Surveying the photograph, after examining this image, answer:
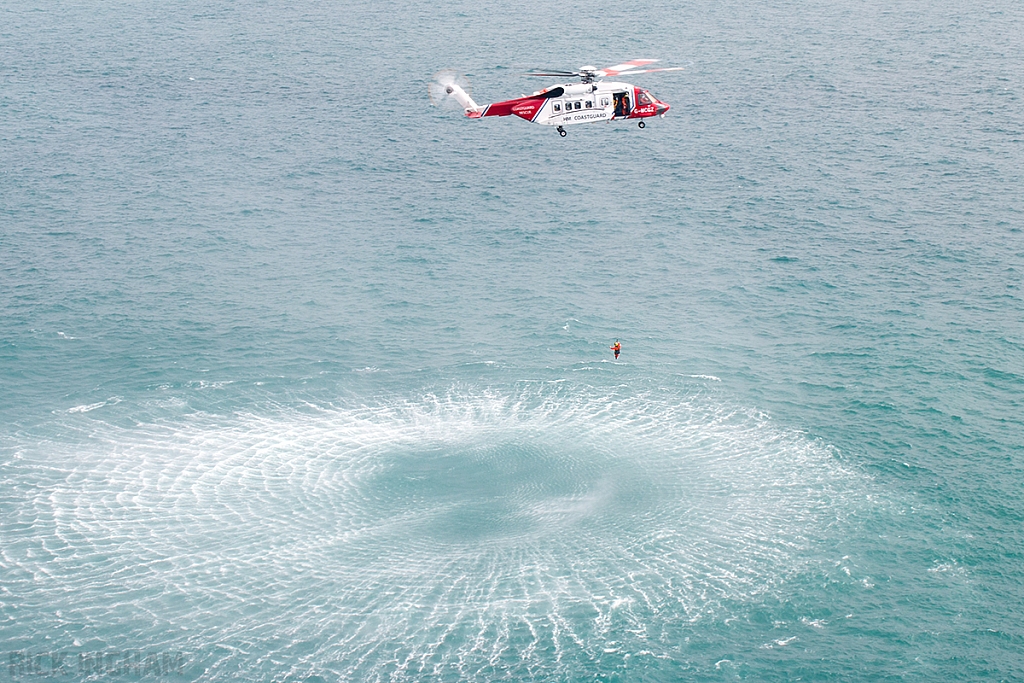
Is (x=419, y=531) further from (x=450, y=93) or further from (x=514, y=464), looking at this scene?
(x=450, y=93)

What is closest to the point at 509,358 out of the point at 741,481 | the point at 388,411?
the point at 388,411

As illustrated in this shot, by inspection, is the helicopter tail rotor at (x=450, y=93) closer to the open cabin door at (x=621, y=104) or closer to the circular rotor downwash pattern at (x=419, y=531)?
→ the open cabin door at (x=621, y=104)

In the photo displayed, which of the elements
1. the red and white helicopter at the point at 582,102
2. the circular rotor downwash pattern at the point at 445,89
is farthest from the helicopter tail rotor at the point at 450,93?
the red and white helicopter at the point at 582,102

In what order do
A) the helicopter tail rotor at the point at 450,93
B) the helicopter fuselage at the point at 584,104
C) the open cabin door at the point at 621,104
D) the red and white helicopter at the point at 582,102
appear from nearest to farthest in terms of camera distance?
the helicopter tail rotor at the point at 450,93, the red and white helicopter at the point at 582,102, the helicopter fuselage at the point at 584,104, the open cabin door at the point at 621,104

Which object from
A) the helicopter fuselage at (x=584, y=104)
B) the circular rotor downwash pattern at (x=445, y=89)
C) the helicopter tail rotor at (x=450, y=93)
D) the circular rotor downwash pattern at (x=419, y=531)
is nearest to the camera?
the circular rotor downwash pattern at (x=419, y=531)

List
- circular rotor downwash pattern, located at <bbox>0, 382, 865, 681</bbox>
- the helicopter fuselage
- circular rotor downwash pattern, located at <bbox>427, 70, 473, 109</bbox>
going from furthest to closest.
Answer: the helicopter fuselage < circular rotor downwash pattern, located at <bbox>427, 70, 473, 109</bbox> < circular rotor downwash pattern, located at <bbox>0, 382, 865, 681</bbox>

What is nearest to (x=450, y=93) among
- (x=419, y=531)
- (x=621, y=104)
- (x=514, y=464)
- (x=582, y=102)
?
(x=582, y=102)

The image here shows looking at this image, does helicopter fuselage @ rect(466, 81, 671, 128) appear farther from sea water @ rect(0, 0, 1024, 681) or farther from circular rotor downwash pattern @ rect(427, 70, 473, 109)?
sea water @ rect(0, 0, 1024, 681)

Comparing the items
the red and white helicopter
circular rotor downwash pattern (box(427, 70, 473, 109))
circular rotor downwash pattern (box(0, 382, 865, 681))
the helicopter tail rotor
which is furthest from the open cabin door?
circular rotor downwash pattern (box(0, 382, 865, 681))
